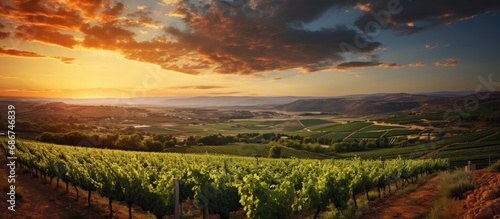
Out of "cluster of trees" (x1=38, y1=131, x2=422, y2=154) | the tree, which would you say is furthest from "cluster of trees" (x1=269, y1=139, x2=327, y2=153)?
the tree

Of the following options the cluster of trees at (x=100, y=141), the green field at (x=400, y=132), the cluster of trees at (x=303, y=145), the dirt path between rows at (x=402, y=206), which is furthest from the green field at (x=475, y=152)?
the cluster of trees at (x=100, y=141)

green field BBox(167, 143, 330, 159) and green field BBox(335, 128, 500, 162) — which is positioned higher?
green field BBox(335, 128, 500, 162)

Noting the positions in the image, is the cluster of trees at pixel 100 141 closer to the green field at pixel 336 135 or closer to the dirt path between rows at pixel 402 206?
the green field at pixel 336 135

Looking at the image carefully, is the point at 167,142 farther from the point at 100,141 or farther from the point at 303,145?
the point at 303,145

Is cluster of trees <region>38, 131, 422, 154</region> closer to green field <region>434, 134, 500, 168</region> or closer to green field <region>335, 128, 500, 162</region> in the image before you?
green field <region>335, 128, 500, 162</region>

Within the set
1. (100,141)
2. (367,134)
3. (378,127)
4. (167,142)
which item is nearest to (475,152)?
(367,134)

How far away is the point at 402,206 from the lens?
17.8 metres

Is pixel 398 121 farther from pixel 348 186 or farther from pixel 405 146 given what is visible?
pixel 348 186

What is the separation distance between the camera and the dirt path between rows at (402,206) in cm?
1570

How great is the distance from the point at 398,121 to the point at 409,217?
122671 mm

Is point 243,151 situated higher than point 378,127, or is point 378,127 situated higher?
point 378,127

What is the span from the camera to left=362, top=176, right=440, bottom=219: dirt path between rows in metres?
15.7

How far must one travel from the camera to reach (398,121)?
12538 centimetres

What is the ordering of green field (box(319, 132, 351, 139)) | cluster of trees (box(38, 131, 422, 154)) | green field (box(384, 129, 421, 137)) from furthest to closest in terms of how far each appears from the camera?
1. green field (box(319, 132, 351, 139))
2. green field (box(384, 129, 421, 137))
3. cluster of trees (box(38, 131, 422, 154))
